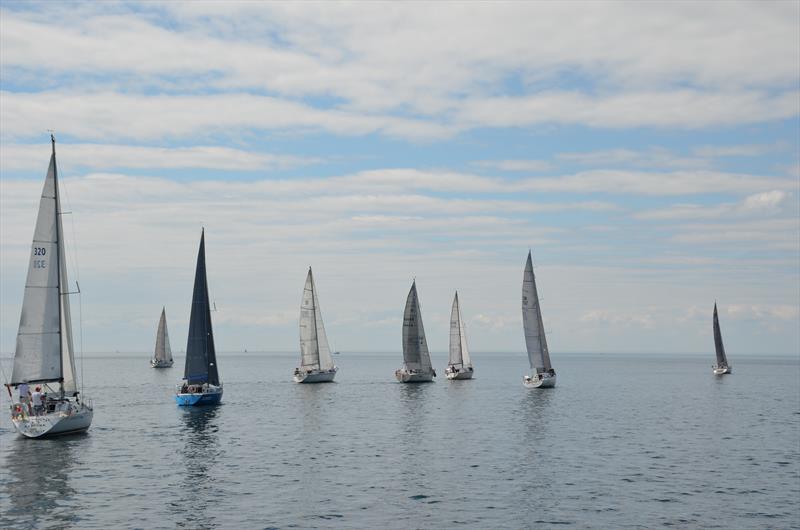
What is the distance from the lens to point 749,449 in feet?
189

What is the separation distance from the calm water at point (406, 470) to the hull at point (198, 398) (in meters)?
1.01

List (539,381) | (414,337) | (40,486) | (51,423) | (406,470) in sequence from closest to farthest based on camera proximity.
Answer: (40,486) → (406,470) → (51,423) → (539,381) → (414,337)

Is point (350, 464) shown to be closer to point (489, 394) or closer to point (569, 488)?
point (569, 488)

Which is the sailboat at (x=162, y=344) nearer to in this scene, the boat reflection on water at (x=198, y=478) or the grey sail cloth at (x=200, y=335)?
the grey sail cloth at (x=200, y=335)

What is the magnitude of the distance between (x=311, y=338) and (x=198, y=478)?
7112 centimetres

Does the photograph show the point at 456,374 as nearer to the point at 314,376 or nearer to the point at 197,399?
the point at 314,376

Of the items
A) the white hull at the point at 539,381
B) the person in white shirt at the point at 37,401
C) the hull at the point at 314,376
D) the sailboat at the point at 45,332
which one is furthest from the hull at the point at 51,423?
the white hull at the point at 539,381

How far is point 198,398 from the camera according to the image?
80562 millimetres

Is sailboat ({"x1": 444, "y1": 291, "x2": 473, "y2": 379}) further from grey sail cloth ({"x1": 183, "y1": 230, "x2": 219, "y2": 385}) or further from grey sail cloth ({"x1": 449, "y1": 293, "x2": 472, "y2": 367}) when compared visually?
grey sail cloth ({"x1": 183, "y1": 230, "x2": 219, "y2": 385})

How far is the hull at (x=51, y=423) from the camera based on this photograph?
5400cm

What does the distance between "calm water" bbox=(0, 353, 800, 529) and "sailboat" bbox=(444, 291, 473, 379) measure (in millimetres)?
41414

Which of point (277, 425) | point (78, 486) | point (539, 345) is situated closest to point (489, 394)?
point (539, 345)

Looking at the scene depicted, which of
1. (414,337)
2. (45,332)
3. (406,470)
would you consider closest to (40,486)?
(45,332)

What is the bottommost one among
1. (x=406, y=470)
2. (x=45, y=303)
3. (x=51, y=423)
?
(x=406, y=470)
